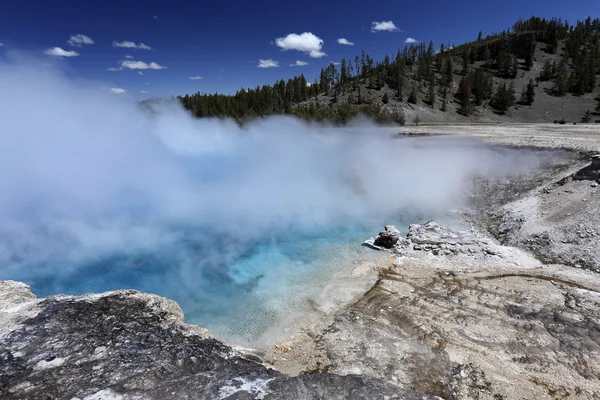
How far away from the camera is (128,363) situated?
451 cm

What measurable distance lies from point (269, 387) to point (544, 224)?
30.8 feet

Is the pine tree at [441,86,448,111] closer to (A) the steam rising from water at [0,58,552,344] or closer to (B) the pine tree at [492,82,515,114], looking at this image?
(B) the pine tree at [492,82,515,114]

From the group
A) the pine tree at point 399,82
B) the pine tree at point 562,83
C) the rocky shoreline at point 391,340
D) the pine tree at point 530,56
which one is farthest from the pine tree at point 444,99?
the rocky shoreline at point 391,340

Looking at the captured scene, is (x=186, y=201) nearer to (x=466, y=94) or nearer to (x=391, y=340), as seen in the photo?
(x=391, y=340)

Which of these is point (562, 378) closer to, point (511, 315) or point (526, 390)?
point (526, 390)

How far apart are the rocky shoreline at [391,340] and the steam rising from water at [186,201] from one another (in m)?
2.57

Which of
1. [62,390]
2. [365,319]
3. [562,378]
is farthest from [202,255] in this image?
[562,378]

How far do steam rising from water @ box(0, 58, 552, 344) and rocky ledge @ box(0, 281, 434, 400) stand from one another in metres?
2.53

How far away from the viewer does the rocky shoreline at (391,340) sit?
4289 mm

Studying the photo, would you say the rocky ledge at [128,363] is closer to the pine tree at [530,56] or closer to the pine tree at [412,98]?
the pine tree at [412,98]

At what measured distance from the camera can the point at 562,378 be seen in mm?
5355

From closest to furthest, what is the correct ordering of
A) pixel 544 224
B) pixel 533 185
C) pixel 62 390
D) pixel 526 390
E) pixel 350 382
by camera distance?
pixel 62 390
pixel 350 382
pixel 526 390
pixel 544 224
pixel 533 185

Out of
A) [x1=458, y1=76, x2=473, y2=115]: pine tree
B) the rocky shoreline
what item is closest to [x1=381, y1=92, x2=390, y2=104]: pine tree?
[x1=458, y1=76, x2=473, y2=115]: pine tree

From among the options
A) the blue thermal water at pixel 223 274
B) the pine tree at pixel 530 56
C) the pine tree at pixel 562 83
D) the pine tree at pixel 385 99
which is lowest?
the blue thermal water at pixel 223 274
